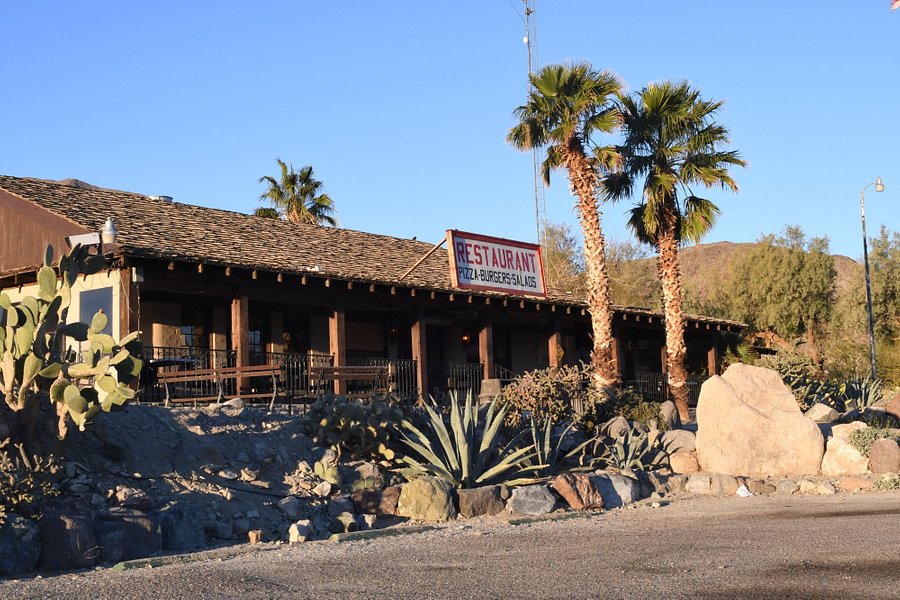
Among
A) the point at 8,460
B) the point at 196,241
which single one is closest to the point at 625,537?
the point at 8,460

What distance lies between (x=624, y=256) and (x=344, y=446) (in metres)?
41.1

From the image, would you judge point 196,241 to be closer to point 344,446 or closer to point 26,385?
point 344,446

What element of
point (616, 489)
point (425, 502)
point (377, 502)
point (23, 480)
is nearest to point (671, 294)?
point (616, 489)

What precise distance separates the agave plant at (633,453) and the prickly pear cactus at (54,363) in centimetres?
751

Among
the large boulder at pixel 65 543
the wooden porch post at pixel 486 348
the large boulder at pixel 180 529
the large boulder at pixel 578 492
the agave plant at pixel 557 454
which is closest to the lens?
the large boulder at pixel 65 543

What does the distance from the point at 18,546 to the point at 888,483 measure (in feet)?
38.5

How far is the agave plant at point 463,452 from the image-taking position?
44.0ft

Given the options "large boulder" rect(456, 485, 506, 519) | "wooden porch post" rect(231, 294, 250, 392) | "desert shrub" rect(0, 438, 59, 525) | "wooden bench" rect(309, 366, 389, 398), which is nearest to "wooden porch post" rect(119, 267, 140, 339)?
"wooden porch post" rect(231, 294, 250, 392)

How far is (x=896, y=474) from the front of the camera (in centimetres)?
1545

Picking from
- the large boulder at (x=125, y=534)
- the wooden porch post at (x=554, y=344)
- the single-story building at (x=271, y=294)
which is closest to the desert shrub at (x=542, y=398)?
the single-story building at (x=271, y=294)

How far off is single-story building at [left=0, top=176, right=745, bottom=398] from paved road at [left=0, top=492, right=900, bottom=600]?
7891 mm

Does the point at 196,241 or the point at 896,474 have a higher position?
the point at 196,241

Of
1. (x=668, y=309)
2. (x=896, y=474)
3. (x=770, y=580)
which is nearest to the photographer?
(x=770, y=580)

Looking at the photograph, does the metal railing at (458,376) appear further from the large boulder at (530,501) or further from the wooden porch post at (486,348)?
the large boulder at (530,501)
